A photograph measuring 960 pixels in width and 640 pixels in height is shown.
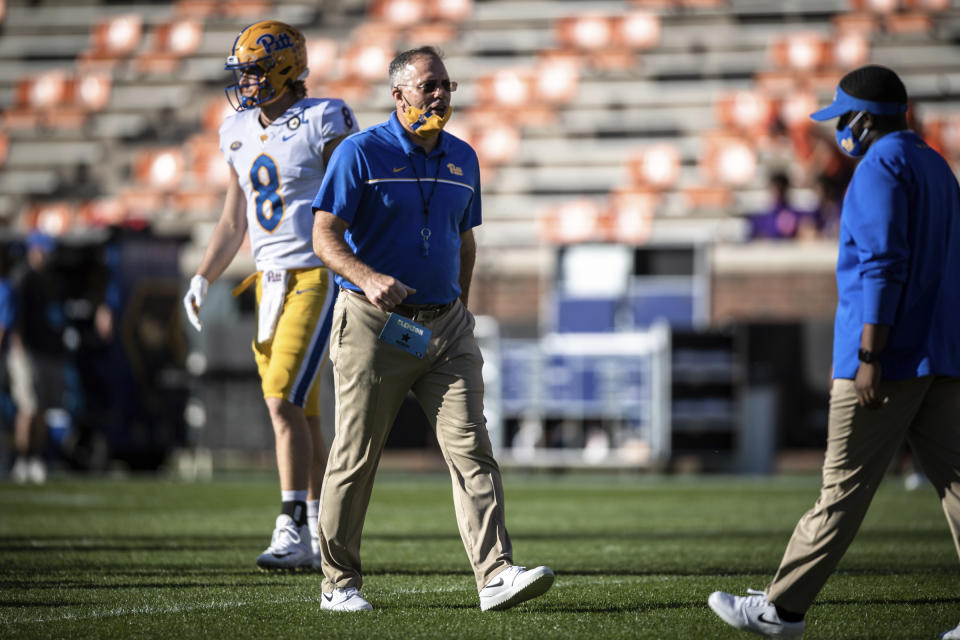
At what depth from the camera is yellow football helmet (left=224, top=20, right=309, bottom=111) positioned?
564 centimetres

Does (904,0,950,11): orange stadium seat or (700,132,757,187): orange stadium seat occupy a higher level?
(904,0,950,11): orange stadium seat

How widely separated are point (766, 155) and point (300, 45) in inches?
636

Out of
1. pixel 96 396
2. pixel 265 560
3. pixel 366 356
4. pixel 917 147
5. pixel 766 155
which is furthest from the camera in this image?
pixel 766 155

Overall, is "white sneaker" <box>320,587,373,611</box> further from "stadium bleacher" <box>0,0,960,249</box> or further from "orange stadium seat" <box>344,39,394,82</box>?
"orange stadium seat" <box>344,39,394,82</box>

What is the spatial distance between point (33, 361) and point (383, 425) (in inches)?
359

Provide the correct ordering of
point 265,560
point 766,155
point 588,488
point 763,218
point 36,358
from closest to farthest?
point 265,560, point 588,488, point 36,358, point 763,218, point 766,155

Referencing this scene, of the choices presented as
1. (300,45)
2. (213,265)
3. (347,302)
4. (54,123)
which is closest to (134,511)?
(213,265)

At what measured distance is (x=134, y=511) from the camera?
9.04m

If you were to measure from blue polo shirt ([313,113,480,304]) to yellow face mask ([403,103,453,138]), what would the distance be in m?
0.05

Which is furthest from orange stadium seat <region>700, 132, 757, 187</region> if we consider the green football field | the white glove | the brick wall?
the white glove

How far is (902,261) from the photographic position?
Answer: 372 cm

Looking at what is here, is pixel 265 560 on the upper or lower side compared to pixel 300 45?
lower

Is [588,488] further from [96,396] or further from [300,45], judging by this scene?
[300,45]

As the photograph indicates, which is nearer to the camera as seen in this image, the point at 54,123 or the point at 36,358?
the point at 36,358
